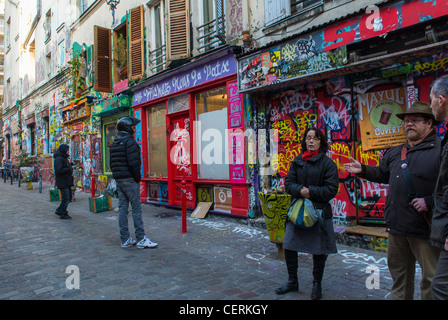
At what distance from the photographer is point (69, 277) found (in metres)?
4.06

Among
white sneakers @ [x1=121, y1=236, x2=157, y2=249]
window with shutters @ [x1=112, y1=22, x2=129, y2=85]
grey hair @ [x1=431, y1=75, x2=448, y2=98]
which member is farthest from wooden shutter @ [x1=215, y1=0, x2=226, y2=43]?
grey hair @ [x1=431, y1=75, x2=448, y2=98]

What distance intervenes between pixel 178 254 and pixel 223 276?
1199mm

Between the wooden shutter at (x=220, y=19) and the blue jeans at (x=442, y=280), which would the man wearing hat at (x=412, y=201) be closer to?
the blue jeans at (x=442, y=280)

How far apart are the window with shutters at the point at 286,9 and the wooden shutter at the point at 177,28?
2.65 metres

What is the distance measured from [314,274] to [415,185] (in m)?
1.34

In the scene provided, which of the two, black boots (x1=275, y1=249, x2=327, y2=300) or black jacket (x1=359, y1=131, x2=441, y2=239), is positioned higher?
black jacket (x1=359, y1=131, x2=441, y2=239)

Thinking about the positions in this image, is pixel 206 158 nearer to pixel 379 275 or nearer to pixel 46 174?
pixel 379 275

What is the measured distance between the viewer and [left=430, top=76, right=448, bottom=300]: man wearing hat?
205cm

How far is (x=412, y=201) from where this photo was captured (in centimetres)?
254

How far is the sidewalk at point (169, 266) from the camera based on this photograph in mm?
3574

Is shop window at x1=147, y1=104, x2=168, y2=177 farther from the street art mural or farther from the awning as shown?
the awning

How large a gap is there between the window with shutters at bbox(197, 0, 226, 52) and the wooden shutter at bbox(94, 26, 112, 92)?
5107 millimetres

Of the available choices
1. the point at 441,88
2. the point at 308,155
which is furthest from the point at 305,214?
Answer: the point at 441,88

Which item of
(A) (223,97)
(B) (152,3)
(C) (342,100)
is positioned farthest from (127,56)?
(C) (342,100)
